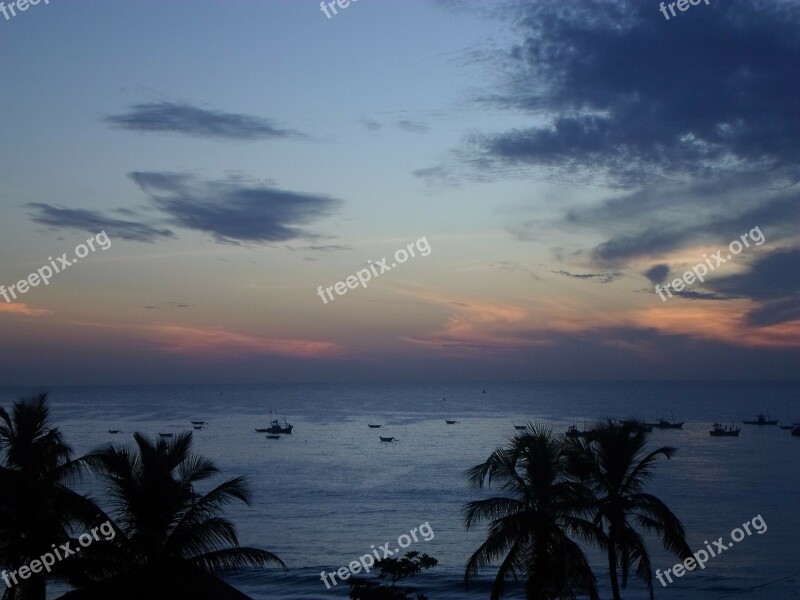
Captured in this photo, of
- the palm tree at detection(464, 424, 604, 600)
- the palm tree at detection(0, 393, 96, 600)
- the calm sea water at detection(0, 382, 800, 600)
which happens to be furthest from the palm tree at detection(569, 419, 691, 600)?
the calm sea water at detection(0, 382, 800, 600)

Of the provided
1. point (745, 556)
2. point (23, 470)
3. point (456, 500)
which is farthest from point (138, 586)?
point (456, 500)

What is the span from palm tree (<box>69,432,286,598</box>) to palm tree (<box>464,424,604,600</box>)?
589 centimetres

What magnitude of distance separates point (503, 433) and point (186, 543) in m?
146

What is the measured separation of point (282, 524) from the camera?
6688cm

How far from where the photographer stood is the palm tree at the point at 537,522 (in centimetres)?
1867

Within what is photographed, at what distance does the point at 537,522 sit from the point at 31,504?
1168 cm

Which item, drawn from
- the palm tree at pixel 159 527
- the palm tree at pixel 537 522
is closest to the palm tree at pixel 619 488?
the palm tree at pixel 537 522

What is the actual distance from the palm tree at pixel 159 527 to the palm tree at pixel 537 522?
5.89 meters

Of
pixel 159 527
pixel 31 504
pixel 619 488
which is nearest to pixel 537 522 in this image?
pixel 619 488

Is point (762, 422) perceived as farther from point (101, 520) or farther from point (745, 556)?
point (101, 520)

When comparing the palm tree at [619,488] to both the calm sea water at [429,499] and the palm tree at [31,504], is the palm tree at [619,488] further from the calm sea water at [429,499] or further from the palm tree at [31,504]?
the calm sea water at [429,499]

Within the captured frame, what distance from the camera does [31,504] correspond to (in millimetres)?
16594

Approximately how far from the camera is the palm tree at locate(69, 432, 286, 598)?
15586 mm

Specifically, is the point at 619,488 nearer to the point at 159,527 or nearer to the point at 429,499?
the point at 159,527
